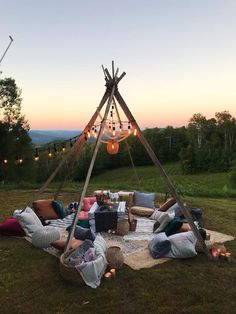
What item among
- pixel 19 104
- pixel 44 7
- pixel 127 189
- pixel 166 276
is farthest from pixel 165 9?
pixel 19 104

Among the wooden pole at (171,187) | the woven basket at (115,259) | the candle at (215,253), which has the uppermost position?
the wooden pole at (171,187)

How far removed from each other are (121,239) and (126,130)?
12.6ft

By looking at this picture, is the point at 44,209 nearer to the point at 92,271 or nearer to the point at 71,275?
the point at 71,275

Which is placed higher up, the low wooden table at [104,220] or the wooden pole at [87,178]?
the wooden pole at [87,178]

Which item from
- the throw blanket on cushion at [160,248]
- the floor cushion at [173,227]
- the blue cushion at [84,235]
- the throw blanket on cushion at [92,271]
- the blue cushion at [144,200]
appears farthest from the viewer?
the blue cushion at [144,200]

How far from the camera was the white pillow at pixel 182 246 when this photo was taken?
6.27 m

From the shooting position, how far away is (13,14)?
39.4ft

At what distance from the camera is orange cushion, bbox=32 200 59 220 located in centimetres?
911

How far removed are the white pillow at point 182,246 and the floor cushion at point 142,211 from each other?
11.0 feet

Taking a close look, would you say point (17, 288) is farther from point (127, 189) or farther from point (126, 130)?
point (127, 189)

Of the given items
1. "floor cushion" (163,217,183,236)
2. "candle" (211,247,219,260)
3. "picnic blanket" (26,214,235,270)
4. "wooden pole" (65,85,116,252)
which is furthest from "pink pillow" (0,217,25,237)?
"candle" (211,247,219,260)

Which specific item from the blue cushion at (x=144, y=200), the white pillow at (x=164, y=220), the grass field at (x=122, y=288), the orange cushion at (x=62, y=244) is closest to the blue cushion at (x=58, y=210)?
the grass field at (x=122, y=288)

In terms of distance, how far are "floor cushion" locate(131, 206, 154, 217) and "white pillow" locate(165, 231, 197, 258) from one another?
3.35m

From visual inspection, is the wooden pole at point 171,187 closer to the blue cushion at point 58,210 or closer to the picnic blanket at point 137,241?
the picnic blanket at point 137,241
